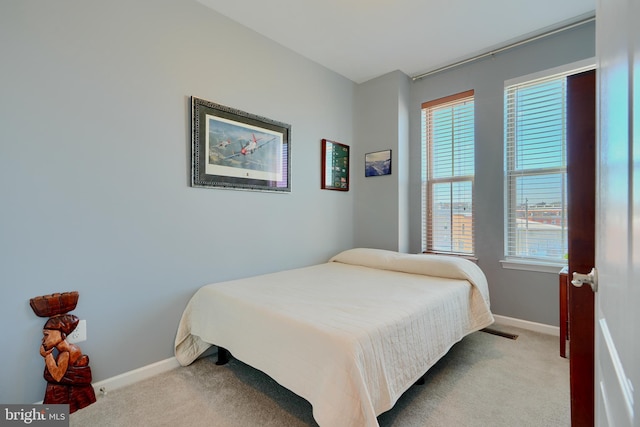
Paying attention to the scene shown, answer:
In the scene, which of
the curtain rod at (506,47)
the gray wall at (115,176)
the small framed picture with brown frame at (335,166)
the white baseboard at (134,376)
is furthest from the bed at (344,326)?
the curtain rod at (506,47)

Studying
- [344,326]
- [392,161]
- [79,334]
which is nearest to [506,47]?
[392,161]

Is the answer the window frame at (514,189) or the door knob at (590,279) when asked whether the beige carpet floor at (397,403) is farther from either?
the door knob at (590,279)

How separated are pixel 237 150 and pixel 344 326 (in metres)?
1.72

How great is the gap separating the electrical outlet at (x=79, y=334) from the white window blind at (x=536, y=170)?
11.5ft

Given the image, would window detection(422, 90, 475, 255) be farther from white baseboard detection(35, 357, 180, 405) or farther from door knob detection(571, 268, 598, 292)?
white baseboard detection(35, 357, 180, 405)

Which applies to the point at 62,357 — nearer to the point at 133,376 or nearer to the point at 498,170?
the point at 133,376

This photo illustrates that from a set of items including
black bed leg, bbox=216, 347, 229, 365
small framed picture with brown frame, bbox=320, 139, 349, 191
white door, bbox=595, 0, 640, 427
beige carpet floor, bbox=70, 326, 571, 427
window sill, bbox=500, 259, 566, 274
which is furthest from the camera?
small framed picture with brown frame, bbox=320, 139, 349, 191

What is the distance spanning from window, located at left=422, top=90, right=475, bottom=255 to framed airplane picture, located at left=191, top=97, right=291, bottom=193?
172cm

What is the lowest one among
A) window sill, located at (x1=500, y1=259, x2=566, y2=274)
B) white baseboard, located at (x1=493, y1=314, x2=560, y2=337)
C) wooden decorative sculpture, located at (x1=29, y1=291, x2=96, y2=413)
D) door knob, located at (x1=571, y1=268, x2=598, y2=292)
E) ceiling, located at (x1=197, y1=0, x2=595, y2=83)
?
white baseboard, located at (x1=493, y1=314, x2=560, y2=337)

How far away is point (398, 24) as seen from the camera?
248 centimetres

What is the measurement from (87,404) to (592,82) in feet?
9.77

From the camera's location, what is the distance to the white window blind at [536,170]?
101 inches

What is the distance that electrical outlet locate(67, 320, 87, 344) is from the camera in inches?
65.3

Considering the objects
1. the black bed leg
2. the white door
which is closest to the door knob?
the white door
